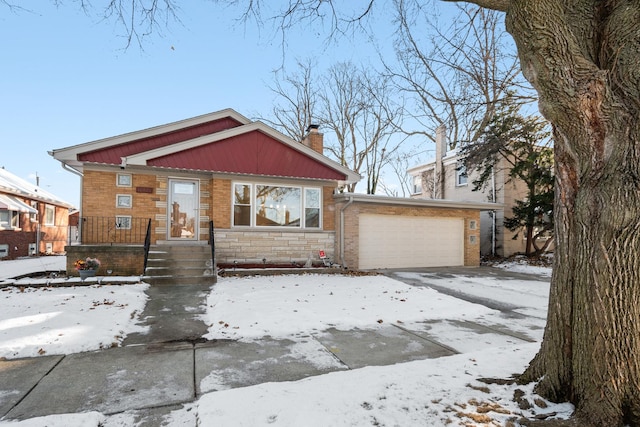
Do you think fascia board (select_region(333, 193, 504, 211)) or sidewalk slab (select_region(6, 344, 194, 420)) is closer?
sidewalk slab (select_region(6, 344, 194, 420))

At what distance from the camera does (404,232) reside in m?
13.3

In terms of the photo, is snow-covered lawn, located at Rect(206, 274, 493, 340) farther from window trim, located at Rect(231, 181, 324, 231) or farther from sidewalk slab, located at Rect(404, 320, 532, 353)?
window trim, located at Rect(231, 181, 324, 231)

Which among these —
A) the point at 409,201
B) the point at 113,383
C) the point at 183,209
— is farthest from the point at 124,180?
the point at 409,201

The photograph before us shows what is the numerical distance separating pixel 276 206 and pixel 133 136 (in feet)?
16.4

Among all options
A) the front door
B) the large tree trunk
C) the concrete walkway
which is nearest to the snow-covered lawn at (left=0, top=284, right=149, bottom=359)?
the concrete walkway

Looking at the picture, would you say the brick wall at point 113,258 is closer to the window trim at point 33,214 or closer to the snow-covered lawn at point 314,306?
the snow-covered lawn at point 314,306

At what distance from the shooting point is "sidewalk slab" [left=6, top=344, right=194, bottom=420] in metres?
2.83

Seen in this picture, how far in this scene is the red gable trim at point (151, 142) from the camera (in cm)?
996

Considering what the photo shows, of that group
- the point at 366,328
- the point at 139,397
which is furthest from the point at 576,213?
the point at 139,397

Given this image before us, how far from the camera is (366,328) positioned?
17.5 ft

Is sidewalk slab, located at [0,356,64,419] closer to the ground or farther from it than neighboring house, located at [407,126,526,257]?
closer to the ground

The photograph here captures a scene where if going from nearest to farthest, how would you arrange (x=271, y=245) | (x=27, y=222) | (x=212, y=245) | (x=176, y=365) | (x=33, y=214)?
1. (x=176, y=365)
2. (x=212, y=245)
3. (x=271, y=245)
4. (x=27, y=222)
5. (x=33, y=214)

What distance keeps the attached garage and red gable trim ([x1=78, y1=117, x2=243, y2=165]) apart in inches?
200

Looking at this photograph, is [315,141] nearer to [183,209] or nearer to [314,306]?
[183,209]
